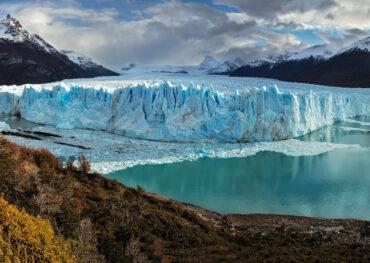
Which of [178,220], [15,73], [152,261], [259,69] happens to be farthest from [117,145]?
[259,69]

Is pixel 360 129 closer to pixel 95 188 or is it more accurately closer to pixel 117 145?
pixel 117 145

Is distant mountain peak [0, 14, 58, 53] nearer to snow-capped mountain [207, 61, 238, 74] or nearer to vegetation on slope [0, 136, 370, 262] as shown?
snow-capped mountain [207, 61, 238, 74]

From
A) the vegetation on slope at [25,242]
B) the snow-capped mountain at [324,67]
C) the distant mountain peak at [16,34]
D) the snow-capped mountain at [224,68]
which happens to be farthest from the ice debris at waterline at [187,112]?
the snow-capped mountain at [224,68]

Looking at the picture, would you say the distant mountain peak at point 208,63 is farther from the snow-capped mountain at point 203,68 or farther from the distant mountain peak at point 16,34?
the distant mountain peak at point 16,34

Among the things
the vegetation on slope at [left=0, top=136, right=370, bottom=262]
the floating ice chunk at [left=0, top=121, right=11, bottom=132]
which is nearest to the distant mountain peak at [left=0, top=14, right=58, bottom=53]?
the floating ice chunk at [left=0, top=121, right=11, bottom=132]

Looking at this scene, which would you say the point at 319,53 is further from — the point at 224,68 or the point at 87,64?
the point at 87,64
